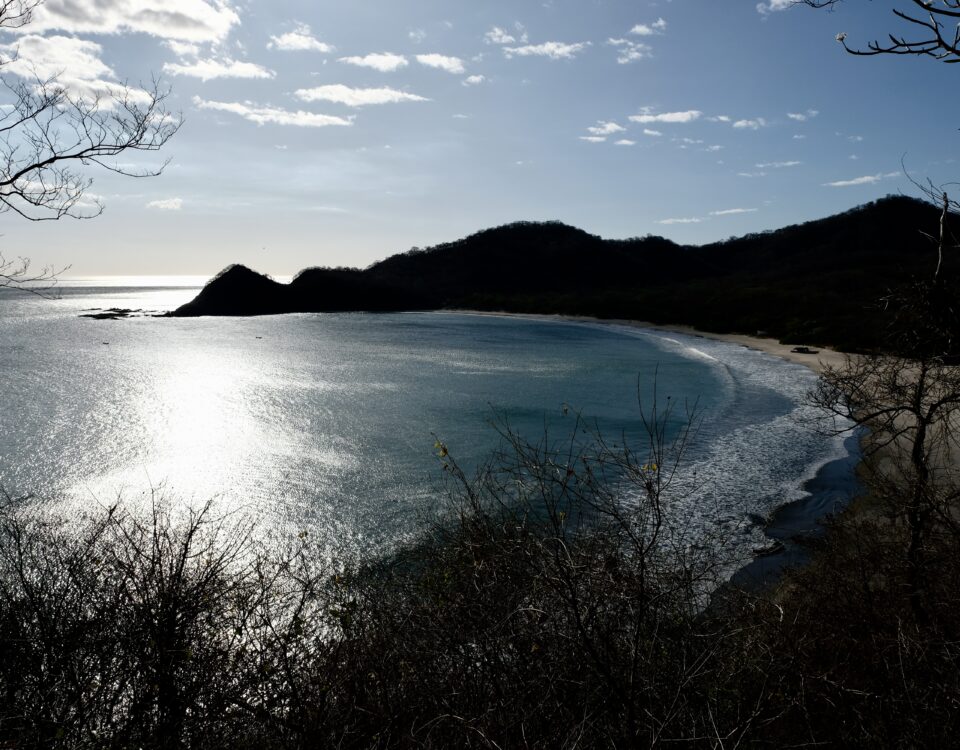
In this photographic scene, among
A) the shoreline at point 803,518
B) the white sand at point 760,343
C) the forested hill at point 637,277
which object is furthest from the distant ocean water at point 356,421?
the forested hill at point 637,277

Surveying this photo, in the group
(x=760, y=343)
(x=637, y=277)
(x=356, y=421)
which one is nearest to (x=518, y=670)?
(x=356, y=421)

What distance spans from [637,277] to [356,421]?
11496 cm

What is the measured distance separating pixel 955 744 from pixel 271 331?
72.9m

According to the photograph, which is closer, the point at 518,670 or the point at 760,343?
the point at 518,670

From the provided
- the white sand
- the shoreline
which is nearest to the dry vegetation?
the shoreline

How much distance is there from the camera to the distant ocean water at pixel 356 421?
15.1m

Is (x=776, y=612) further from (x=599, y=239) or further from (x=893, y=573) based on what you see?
(x=599, y=239)

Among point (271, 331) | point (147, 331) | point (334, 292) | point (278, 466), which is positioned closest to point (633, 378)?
point (278, 466)

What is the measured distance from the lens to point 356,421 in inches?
938

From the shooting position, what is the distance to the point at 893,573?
7.28 m

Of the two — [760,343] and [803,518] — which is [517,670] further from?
[760,343]

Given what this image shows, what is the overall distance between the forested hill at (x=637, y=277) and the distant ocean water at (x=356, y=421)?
917 inches

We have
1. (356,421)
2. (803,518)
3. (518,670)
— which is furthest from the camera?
(356,421)

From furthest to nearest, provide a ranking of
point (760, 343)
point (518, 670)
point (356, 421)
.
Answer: point (760, 343) → point (356, 421) → point (518, 670)
